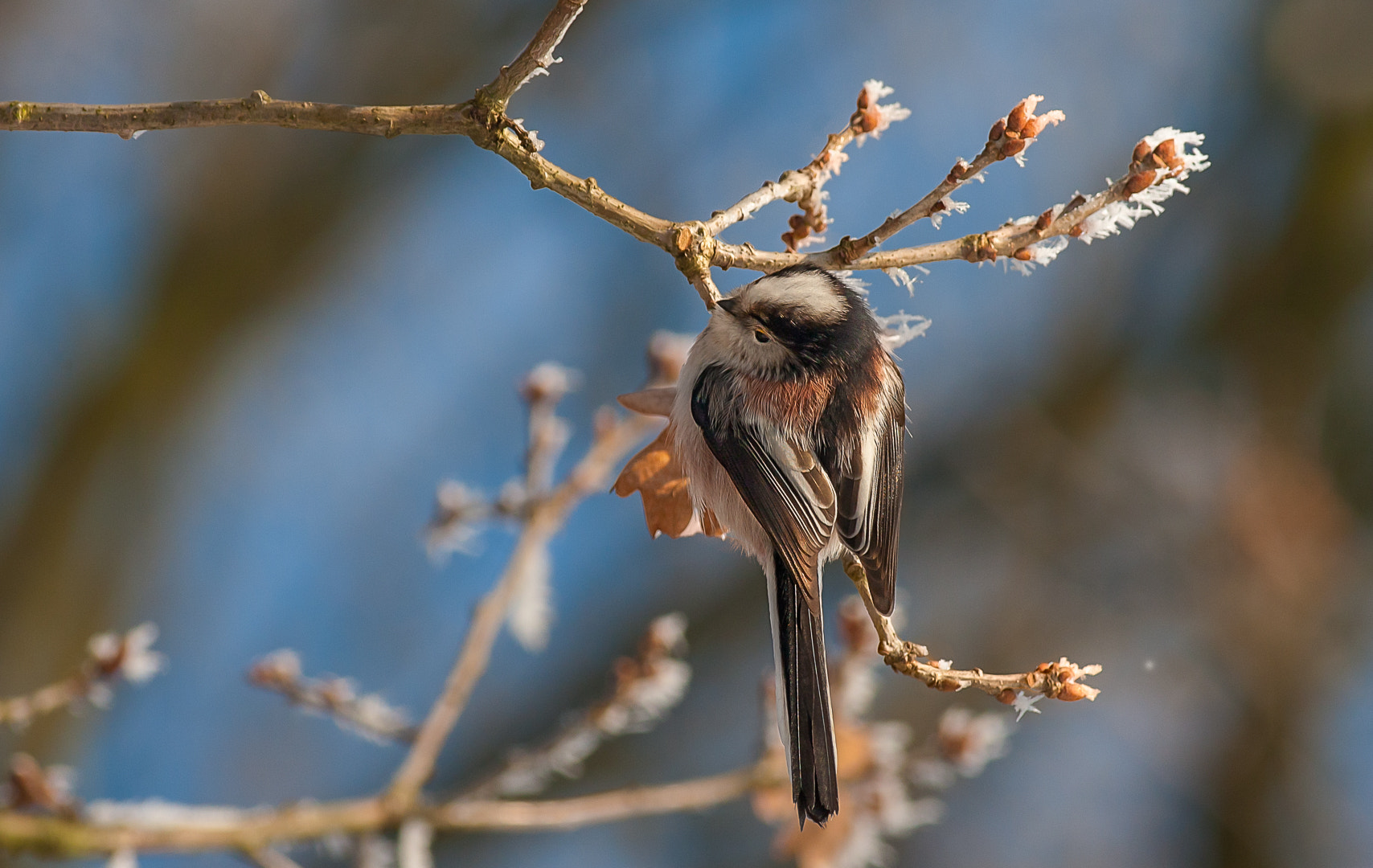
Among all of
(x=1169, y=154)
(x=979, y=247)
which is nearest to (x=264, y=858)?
(x=979, y=247)

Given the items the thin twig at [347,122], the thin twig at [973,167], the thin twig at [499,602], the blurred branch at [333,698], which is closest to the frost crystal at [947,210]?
the thin twig at [973,167]

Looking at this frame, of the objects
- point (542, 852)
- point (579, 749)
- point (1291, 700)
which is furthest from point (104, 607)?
point (1291, 700)

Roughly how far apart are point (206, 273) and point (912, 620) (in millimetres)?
5585

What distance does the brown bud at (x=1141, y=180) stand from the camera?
162 centimetres

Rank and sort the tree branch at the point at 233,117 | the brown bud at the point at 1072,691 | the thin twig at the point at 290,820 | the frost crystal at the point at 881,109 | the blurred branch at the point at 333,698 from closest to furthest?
the tree branch at the point at 233,117
the brown bud at the point at 1072,691
the frost crystal at the point at 881,109
the thin twig at the point at 290,820
the blurred branch at the point at 333,698

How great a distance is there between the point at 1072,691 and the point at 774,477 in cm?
73

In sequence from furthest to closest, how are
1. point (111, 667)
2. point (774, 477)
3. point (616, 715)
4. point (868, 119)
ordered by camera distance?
point (616, 715), point (111, 667), point (774, 477), point (868, 119)

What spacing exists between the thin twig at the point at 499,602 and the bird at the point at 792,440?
0.55 meters

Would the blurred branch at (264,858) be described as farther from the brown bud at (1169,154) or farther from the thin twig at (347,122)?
the brown bud at (1169,154)

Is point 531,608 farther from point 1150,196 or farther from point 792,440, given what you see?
point 1150,196

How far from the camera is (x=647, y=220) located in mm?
1565

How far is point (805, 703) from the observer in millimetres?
1776

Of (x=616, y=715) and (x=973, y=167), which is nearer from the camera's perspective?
(x=973, y=167)

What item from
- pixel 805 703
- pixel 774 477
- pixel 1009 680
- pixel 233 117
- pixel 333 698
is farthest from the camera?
pixel 333 698
